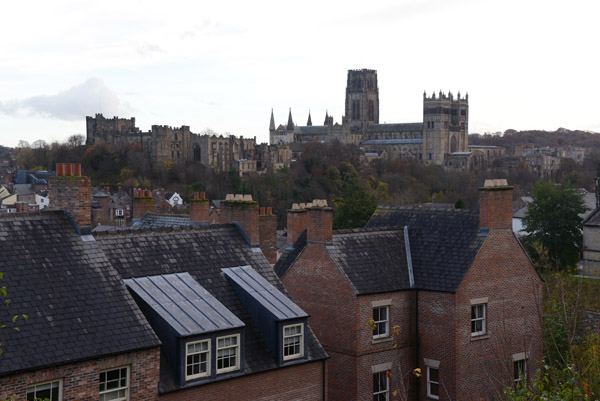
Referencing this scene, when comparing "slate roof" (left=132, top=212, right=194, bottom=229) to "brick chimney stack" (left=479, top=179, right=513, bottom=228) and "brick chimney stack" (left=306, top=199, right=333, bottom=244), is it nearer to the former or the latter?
"brick chimney stack" (left=306, top=199, right=333, bottom=244)

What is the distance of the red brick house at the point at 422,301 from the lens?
19.8m

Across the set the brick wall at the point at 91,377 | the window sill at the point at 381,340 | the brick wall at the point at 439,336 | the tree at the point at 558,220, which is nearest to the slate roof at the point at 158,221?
the window sill at the point at 381,340

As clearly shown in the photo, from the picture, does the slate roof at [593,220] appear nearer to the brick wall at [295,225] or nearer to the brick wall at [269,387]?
the brick wall at [295,225]

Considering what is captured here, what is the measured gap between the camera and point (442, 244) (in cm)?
2155

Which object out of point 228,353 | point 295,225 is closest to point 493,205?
point 295,225

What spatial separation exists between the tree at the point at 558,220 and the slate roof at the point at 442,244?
133 feet

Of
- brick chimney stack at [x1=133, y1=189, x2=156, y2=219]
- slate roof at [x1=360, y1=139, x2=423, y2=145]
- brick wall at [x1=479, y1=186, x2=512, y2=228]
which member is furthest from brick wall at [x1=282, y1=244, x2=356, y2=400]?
slate roof at [x1=360, y1=139, x2=423, y2=145]

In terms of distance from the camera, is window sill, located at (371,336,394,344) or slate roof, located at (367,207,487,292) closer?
window sill, located at (371,336,394,344)

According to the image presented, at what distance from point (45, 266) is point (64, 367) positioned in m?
2.39

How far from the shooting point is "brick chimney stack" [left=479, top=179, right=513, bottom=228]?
68.2ft

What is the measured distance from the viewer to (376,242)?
2178 cm

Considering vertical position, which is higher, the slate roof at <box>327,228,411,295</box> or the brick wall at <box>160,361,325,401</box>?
the slate roof at <box>327,228,411,295</box>

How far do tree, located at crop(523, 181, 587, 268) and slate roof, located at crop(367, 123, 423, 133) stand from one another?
126096mm

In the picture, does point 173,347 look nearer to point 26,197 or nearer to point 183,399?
point 183,399
